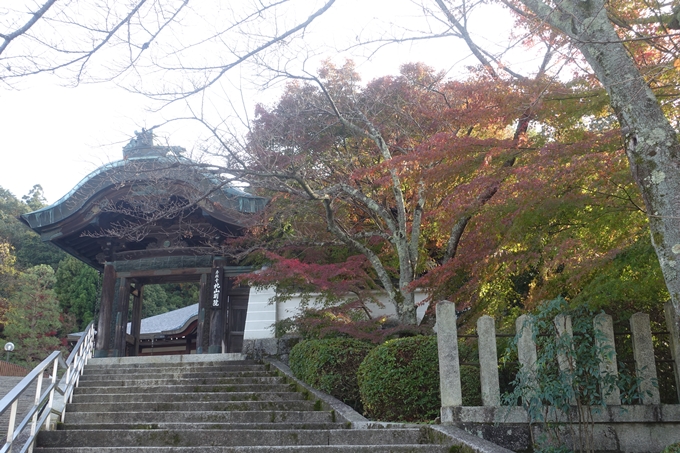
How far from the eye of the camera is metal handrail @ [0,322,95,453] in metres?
4.24

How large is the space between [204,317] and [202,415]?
671 cm

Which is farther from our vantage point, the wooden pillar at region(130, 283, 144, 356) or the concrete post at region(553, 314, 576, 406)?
the wooden pillar at region(130, 283, 144, 356)

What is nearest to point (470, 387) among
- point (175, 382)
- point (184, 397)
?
point (184, 397)

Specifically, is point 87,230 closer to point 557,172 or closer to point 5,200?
point 557,172

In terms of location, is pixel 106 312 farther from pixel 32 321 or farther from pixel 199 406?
pixel 32 321

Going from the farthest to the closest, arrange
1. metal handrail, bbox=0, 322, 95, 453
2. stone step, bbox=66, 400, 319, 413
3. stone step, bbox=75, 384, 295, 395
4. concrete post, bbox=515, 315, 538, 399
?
stone step, bbox=75, 384, 295, 395 < stone step, bbox=66, 400, 319, 413 < concrete post, bbox=515, 315, 538, 399 < metal handrail, bbox=0, 322, 95, 453

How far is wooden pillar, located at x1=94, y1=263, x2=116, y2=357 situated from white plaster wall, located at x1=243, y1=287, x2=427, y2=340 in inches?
141

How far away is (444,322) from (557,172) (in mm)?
1889

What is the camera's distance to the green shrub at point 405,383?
6.33 meters

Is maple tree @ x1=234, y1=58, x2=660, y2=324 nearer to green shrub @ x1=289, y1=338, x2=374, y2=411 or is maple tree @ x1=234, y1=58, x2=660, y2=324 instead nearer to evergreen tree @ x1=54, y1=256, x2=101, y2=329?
green shrub @ x1=289, y1=338, x2=374, y2=411

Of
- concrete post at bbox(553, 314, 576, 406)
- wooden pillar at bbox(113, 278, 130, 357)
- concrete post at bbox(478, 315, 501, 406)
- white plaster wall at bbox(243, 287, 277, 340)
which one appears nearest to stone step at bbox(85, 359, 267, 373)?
white plaster wall at bbox(243, 287, 277, 340)

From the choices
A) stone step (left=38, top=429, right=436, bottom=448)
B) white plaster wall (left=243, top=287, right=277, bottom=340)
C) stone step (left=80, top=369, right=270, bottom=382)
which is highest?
white plaster wall (left=243, top=287, right=277, bottom=340)

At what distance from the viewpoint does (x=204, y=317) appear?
13.5 m

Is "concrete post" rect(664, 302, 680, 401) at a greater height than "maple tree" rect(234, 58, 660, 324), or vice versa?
"maple tree" rect(234, 58, 660, 324)
